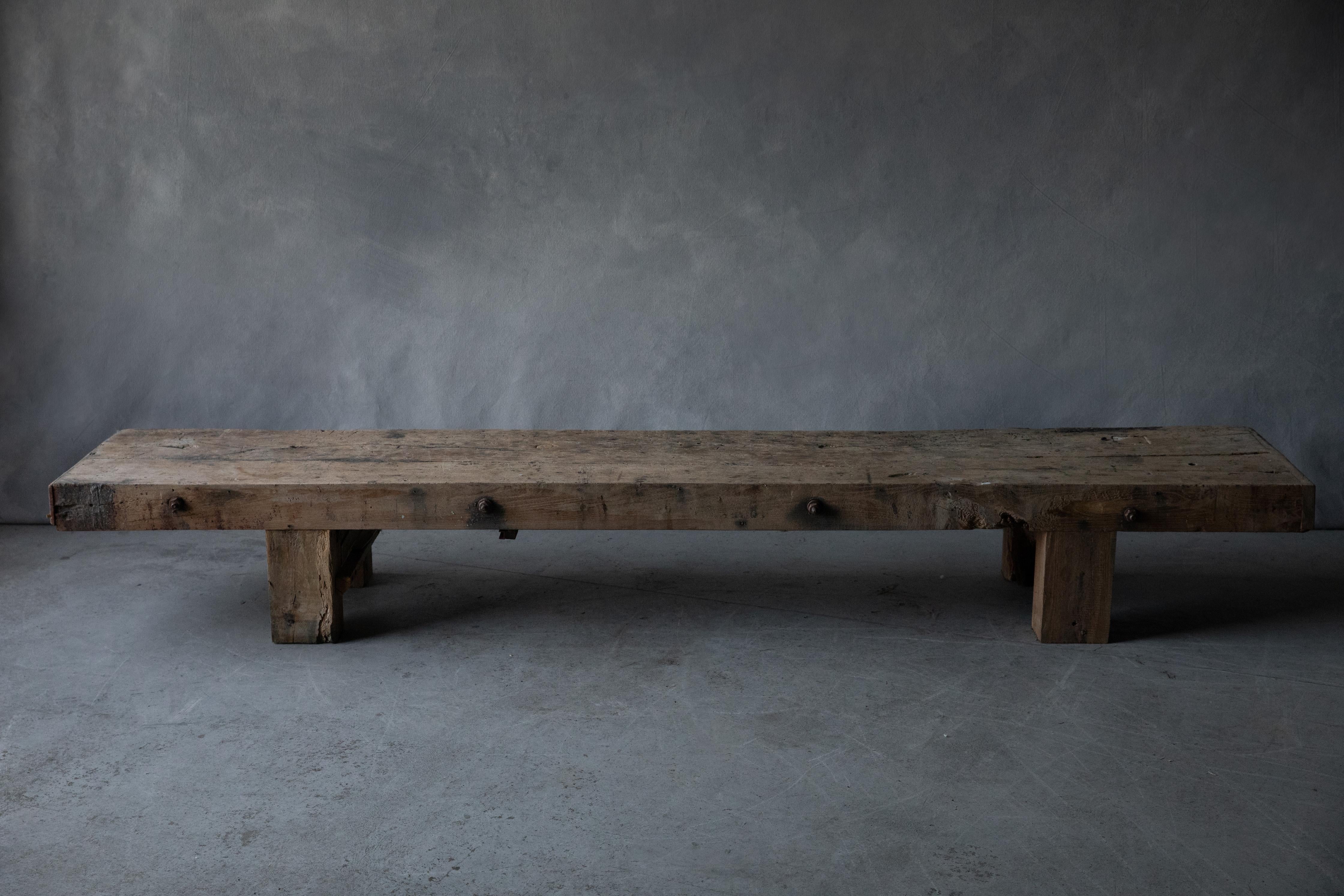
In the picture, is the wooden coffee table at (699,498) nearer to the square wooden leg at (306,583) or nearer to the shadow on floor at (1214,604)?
the square wooden leg at (306,583)

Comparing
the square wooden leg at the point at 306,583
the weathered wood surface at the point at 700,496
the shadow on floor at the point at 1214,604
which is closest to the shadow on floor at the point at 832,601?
the shadow on floor at the point at 1214,604

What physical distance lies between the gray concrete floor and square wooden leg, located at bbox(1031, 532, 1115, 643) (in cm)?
8

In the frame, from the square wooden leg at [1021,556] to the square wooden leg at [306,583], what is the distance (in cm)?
198

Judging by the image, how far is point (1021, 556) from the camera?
3.50 meters

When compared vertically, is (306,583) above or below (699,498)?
below

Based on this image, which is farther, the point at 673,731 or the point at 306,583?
the point at 306,583

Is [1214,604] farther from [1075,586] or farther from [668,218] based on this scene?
[668,218]

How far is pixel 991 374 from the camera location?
423 centimetres

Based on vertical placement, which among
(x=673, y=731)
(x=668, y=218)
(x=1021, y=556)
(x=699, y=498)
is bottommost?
(x=673, y=731)

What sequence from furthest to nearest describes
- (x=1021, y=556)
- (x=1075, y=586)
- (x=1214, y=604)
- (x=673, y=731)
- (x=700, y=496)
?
(x=1021, y=556), (x=1214, y=604), (x=1075, y=586), (x=700, y=496), (x=673, y=731)

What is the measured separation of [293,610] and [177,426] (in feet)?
5.47

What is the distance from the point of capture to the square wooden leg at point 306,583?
2990 millimetres

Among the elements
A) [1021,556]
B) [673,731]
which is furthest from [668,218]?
[673,731]

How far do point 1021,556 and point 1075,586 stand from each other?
499mm
